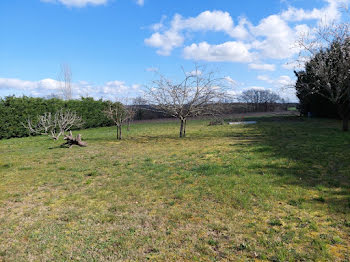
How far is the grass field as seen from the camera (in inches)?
116

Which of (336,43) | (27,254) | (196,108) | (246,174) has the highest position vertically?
(336,43)

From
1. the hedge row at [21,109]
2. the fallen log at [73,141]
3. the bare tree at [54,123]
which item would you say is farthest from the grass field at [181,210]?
the hedge row at [21,109]

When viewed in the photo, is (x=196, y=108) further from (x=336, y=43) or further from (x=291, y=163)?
(x=336, y=43)

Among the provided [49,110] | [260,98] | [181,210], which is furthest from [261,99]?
[181,210]

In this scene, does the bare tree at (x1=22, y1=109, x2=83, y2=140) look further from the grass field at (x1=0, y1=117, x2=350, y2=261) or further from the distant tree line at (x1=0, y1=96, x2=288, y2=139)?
the grass field at (x1=0, y1=117, x2=350, y2=261)

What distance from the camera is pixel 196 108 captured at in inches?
478

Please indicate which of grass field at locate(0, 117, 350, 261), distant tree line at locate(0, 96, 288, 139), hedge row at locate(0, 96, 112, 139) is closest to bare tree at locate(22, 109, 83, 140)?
distant tree line at locate(0, 96, 288, 139)

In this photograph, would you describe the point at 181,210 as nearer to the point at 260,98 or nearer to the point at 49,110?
the point at 49,110

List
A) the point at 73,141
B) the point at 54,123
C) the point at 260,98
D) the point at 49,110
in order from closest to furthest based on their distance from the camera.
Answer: the point at 73,141
the point at 54,123
the point at 49,110
the point at 260,98

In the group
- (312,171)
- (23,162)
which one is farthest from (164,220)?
(23,162)

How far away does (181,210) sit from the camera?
4.02 meters

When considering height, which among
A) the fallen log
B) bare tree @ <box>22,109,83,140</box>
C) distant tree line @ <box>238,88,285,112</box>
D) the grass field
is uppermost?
distant tree line @ <box>238,88,285,112</box>

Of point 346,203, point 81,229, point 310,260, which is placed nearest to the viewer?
point 310,260

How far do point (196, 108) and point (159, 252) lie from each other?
9.66 metres
